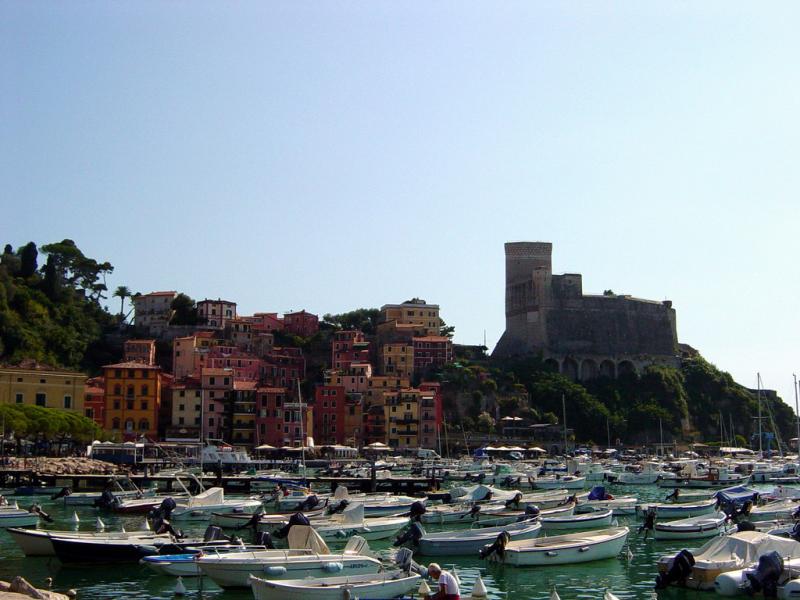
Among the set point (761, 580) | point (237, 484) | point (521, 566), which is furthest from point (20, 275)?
point (761, 580)

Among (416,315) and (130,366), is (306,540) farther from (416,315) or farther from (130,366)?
(416,315)

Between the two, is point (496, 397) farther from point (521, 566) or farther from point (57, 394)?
point (521, 566)

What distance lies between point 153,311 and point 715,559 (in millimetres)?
93976

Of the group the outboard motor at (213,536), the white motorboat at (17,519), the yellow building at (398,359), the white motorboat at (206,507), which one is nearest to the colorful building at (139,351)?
the yellow building at (398,359)

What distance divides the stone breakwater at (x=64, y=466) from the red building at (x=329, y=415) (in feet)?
92.5

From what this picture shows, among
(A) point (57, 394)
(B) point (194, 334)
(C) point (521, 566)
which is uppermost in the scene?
(B) point (194, 334)

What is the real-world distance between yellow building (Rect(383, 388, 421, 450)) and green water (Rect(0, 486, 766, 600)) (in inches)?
2393

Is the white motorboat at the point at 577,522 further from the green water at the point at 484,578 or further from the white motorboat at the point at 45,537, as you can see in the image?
the white motorboat at the point at 45,537

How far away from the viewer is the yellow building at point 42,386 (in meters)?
75.4

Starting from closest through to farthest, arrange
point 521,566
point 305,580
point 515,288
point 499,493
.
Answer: point 305,580
point 521,566
point 499,493
point 515,288

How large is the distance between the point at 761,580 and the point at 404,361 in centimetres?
8187

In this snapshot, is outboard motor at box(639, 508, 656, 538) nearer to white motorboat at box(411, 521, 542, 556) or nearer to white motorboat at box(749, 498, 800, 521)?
white motorboat at box(749, 498, 800, 521)

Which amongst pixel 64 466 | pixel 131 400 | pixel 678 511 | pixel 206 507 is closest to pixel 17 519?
pixel 206 507

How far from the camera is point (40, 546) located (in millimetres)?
30906
